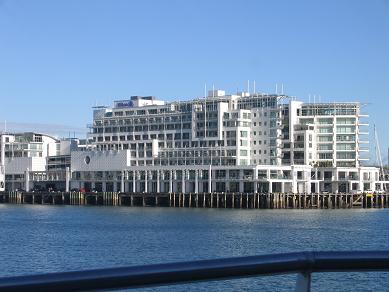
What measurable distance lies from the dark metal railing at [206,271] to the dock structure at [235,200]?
10624 centimetres

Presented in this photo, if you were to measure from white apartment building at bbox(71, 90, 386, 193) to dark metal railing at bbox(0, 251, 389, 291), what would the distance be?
368ft

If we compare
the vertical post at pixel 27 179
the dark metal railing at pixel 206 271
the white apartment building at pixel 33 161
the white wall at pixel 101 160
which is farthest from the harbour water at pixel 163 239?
the vertical post at pixel 27 179

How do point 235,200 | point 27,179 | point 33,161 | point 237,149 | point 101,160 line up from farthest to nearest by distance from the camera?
point 33,161 < point 27,179 < point 101,160 < point 237,149 < point 235,200

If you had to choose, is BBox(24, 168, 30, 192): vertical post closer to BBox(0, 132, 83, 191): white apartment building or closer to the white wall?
BBox(0, 132, 83, 191): white apartment building

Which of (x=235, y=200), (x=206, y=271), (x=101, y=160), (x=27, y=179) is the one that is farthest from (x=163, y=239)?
(x=27, y=179)

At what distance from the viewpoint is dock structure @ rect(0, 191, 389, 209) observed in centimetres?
11025

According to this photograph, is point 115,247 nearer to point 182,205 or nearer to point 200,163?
point 182,205

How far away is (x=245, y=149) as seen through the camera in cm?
12275

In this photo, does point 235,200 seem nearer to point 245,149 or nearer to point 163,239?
point 245,149

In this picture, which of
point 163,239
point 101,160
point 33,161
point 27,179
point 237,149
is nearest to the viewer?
point 163,239

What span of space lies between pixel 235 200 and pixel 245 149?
13883 mm

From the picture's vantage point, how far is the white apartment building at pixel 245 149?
119 m

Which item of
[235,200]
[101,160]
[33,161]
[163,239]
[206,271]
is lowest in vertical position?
[163,239]

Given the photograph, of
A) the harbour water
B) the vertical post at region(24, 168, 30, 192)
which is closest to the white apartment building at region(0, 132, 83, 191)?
the vertical post at region(24, 168, 30, 192)
